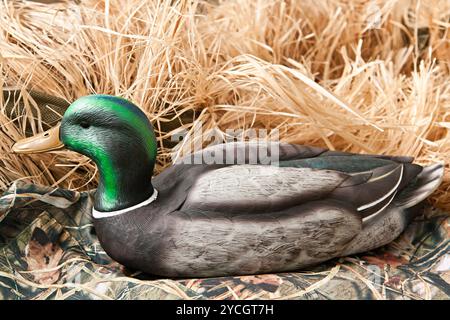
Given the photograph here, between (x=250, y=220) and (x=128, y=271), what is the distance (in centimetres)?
34

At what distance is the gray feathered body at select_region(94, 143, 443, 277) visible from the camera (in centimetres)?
149

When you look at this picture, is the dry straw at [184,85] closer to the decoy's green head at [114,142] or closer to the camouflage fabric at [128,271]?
the camouflage fabric at [128,271]

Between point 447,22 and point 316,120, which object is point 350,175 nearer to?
point 316,120

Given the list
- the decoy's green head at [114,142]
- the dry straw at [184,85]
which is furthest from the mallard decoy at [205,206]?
the dry straw at [184,85]

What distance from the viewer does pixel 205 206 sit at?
1.51 meters

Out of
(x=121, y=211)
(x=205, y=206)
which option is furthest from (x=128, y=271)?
(x=205, y=206)

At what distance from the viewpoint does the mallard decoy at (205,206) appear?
1497 mm

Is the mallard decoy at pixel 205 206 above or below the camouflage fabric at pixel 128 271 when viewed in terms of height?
above

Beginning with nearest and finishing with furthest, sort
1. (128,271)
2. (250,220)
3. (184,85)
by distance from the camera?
(250,220)
(128,271)
(184,85)

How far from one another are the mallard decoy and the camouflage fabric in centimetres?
5

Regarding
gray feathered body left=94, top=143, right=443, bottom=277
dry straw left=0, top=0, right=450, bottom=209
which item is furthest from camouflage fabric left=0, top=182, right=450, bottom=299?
dry straw left=0, top=0, right=450, bottom=209

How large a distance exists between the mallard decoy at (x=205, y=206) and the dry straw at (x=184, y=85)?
0.92 ft

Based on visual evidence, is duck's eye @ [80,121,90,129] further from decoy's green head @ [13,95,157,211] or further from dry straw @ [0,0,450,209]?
dry straw @ [0,0,450,209]

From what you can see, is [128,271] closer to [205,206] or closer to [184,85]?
[205,206]
